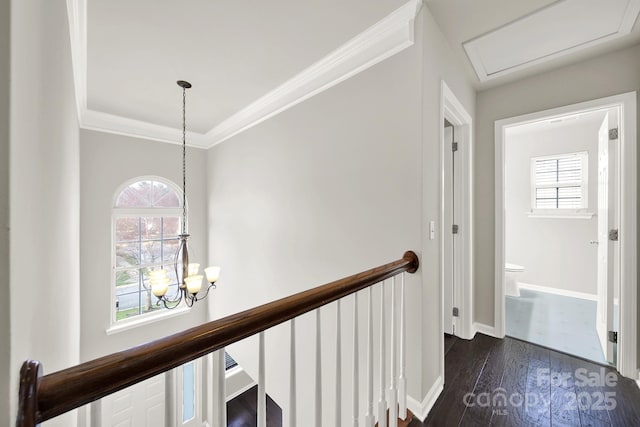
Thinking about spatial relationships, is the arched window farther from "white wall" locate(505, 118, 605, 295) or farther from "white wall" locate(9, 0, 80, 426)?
"white wall" locate(505, 118, 605, 295)

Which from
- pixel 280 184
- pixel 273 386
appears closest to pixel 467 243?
pixel 280 184

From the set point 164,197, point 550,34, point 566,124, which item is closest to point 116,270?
point 164,197

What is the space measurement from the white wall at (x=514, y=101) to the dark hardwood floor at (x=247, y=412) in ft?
8.45

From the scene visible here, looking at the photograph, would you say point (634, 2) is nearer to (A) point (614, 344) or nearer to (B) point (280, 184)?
(A) point (614, 344)

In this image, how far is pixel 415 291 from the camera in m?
1.53

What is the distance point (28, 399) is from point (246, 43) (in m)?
2.10

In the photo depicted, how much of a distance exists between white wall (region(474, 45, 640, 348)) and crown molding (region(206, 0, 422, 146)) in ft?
4.69

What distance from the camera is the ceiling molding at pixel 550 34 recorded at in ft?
4.99

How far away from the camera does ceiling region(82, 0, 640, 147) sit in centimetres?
154

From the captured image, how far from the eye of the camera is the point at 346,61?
1.90 metres

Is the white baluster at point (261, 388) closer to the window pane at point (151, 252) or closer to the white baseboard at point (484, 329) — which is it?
the white baseboard at point (484, 329)

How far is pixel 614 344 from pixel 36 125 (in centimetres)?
349

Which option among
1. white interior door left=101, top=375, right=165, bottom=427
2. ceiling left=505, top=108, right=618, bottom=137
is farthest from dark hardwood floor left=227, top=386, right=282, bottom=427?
ceiling left=505, top=108, right=618, bottom=137

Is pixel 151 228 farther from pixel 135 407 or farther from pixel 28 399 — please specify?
pixel 28 399
